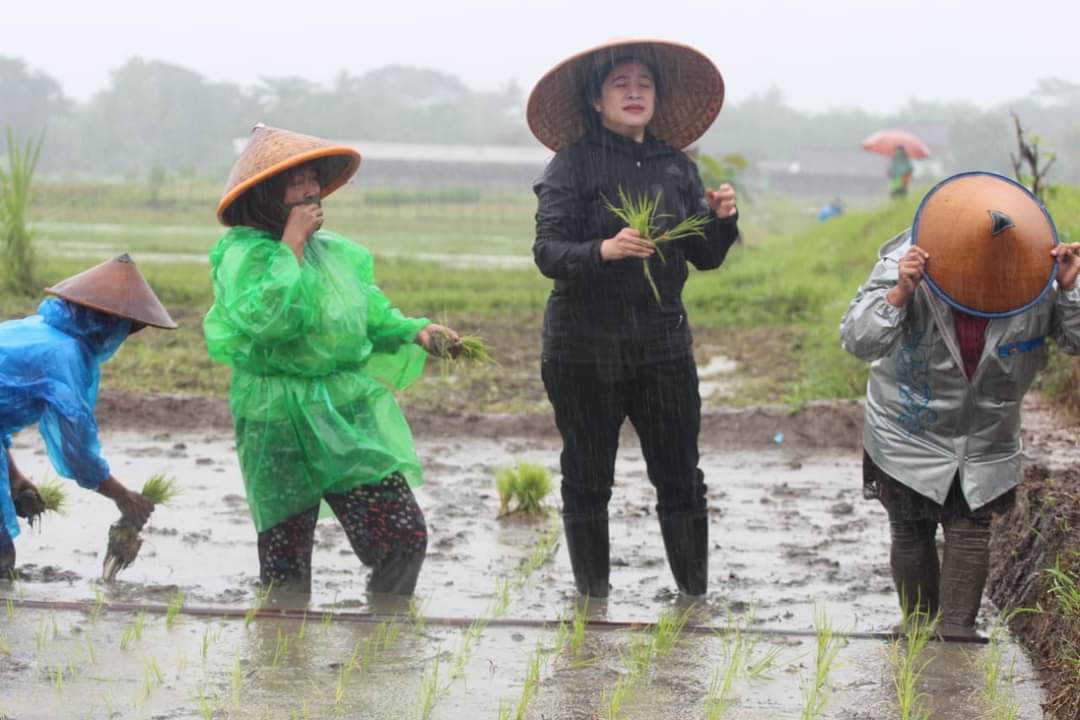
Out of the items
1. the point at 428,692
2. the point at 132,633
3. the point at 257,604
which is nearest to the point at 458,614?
the point at 257,604

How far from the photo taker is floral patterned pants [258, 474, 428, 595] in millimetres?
5316

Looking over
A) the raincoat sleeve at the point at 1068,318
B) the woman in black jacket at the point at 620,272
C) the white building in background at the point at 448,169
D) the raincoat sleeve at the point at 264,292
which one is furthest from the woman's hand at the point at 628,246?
the white building in background at the point at 448,169

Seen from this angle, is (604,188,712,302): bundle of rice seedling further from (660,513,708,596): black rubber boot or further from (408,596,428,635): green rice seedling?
(408,596,428,635): green rice seedling

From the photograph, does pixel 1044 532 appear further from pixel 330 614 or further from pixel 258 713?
pixel 258 713

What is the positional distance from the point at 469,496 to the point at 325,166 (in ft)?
7.92

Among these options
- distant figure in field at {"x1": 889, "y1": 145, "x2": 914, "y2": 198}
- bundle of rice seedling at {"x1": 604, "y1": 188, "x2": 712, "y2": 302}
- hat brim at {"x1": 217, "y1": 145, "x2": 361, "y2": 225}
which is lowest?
distant figure in field at {"x1": 889, "y1": 145, "x2": 914, "y2": 198}

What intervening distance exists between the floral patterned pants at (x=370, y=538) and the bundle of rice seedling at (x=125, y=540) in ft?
1.40

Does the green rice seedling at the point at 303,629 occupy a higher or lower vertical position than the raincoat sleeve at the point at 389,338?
lower

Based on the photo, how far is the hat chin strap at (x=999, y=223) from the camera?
14.5 feet

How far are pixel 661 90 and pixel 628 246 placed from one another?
75 centimetres

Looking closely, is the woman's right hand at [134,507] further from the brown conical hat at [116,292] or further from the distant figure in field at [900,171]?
the distant figure in field at [900,171]

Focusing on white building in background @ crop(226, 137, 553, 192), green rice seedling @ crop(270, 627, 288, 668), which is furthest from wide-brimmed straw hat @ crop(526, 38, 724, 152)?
white building in background @ crop(226, 137, 553, 192)

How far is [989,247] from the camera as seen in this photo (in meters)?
4.44

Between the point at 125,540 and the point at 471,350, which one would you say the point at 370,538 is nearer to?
the point at 471,350
